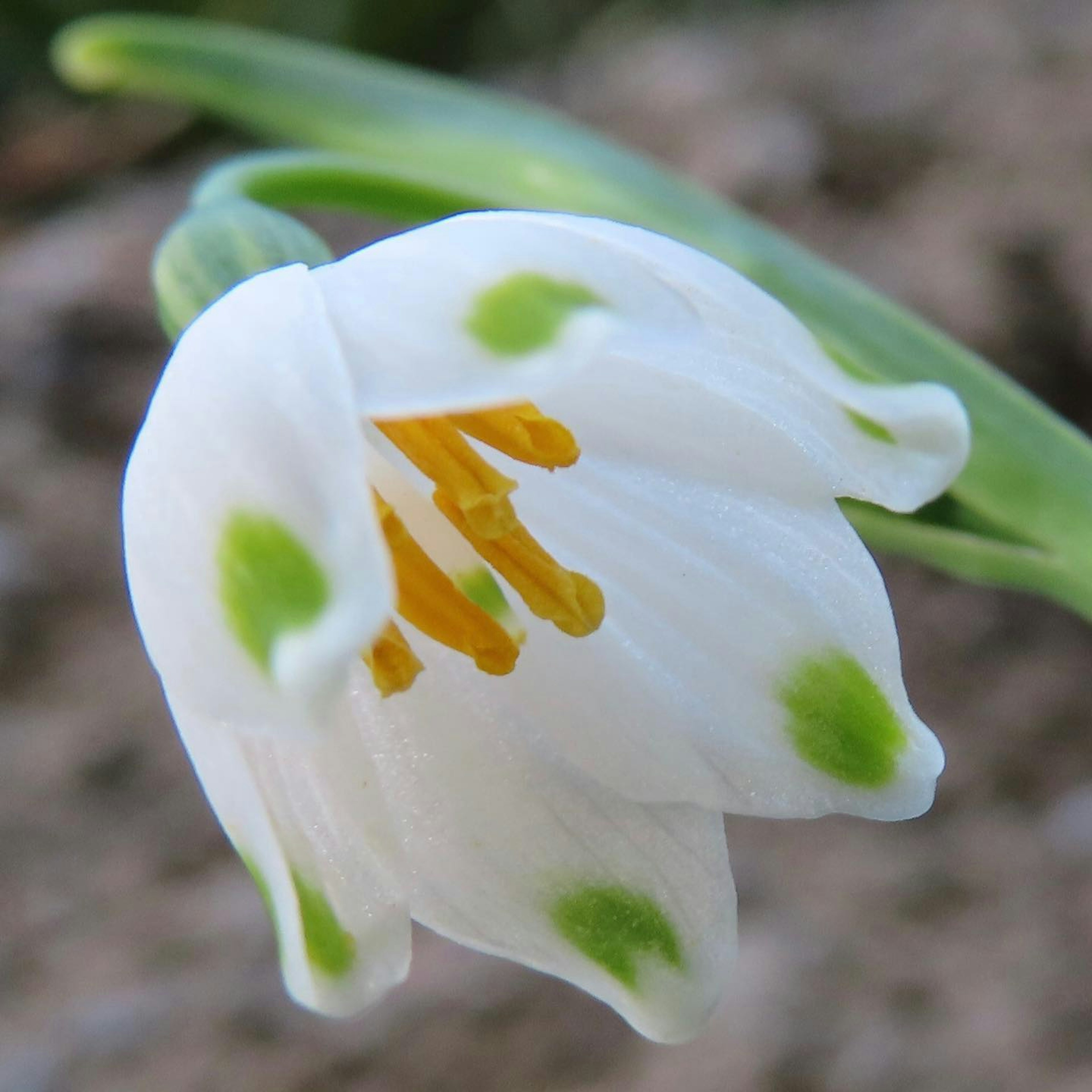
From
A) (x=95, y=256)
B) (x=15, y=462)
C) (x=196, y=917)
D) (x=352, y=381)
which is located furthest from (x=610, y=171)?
(x=95, y=256)

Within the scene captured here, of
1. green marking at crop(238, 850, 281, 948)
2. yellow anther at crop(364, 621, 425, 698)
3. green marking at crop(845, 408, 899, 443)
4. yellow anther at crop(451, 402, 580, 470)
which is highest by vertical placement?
green marking at crop(845, 408, 899, 443)

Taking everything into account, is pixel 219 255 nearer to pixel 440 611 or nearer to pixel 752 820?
pixel 440 611

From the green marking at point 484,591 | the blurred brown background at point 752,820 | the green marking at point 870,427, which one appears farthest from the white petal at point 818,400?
the blurred brown background at point 752,820

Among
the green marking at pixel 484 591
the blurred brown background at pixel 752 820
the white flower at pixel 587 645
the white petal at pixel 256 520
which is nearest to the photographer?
the white petal at pixel 256 520

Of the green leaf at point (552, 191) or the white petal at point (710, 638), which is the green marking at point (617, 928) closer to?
the white petal at point (710, 638)

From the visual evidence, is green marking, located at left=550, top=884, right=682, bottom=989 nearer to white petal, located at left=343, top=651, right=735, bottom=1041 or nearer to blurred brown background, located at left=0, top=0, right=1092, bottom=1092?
white petal, located at left=343, top=651, right=735, bottom=1041

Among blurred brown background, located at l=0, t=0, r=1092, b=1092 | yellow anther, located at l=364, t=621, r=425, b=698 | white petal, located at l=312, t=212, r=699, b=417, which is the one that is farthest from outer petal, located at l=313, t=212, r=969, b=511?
blurred brown background, located at l=0, t=0, r=1092, b=1092
